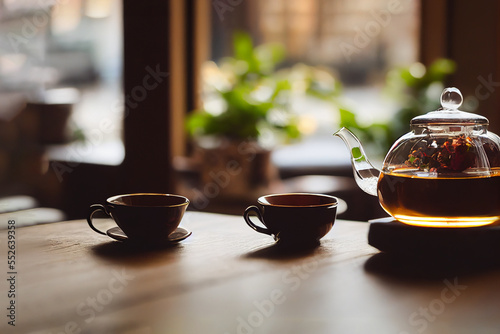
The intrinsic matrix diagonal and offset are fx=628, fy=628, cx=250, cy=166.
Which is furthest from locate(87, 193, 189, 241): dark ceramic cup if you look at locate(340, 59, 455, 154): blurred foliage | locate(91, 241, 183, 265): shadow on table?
A: locate(340, 59, 455, 154): blurred foliage

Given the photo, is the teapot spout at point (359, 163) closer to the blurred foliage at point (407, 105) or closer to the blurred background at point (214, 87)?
the blurred background at point (214, 87)

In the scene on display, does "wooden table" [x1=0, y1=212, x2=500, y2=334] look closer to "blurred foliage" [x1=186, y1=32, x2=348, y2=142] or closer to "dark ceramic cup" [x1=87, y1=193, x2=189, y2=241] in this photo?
"dark ceramic cup" [x1=87, y1=193, x2=189, y2=241]

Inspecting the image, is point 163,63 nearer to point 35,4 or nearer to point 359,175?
point 35,4

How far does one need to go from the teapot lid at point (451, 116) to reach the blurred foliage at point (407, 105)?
207 cm

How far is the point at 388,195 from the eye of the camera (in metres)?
1.10

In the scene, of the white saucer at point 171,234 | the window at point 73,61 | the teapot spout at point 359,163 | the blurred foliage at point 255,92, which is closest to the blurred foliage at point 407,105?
the blurred foliage at point 255,92

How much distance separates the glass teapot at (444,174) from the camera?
1.04 metres

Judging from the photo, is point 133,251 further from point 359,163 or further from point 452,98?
point 452,98

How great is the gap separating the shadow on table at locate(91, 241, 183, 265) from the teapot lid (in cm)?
50

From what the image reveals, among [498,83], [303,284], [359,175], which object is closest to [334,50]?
[498,83]

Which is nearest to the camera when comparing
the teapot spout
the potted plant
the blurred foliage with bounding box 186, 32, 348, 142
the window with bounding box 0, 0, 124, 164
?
the teapot spout

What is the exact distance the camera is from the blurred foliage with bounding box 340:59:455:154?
322 centimetres

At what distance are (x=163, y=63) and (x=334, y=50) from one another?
1.00m

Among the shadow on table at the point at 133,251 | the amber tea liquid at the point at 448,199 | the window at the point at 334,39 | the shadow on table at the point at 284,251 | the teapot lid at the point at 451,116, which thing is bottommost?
the shadow on table at the point at 133,251
